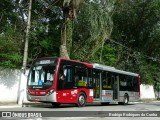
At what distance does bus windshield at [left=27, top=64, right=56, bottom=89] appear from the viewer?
19641 millimetres

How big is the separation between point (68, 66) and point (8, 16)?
1112 cm

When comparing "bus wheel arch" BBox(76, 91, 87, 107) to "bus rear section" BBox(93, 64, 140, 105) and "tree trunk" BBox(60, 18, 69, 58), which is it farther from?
"tree trunk" BBox(60, 18, 69, 58)

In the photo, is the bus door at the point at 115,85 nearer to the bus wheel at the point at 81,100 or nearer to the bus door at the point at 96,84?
the bus door at the point at 96,84

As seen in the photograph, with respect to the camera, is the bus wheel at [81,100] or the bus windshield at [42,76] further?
the bus wheel at [81,100]

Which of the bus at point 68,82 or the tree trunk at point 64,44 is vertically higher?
the tree trunk at point 64,44

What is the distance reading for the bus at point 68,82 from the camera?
19.5 meters

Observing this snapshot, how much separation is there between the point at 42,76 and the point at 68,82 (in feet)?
5.32

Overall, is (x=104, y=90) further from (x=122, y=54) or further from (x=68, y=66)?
(x=122, y=54)

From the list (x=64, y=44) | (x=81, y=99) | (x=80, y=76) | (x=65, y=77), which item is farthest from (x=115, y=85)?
(x=65, y=77)

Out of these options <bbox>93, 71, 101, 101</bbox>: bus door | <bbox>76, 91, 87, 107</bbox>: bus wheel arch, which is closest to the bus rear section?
<bbox>93, 71, 101, 101</bbox>: bus door

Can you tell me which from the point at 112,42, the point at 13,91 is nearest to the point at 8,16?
the point at 13,91

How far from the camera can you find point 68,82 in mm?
20344

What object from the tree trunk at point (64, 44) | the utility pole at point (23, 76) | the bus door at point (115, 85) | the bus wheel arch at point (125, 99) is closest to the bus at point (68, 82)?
the bus door at point (115, 85)

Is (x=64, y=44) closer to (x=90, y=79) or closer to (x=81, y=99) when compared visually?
(x=90, y=79)
